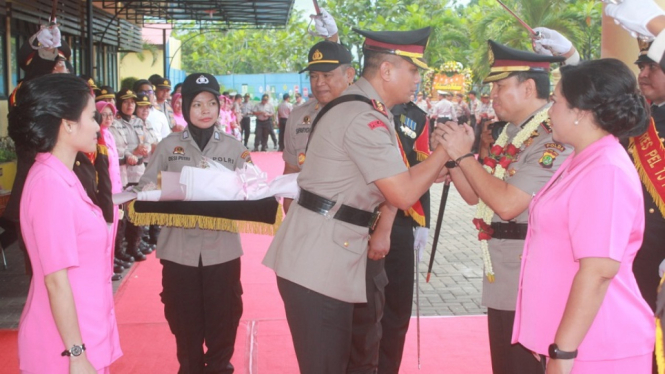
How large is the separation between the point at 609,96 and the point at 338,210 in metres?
1.18

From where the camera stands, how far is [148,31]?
106ft

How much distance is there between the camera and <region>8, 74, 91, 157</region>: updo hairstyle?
99.0 inches

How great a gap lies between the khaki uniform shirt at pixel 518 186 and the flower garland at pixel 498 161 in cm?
2

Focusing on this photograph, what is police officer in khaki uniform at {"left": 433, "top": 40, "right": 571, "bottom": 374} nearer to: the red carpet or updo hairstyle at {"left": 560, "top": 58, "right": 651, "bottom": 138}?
updo hairstyle at {"left": 560, "top": 58, "right": 651, "bottom": 138}

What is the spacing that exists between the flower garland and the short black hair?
0.38ft

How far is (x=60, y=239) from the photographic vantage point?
2.41 metres

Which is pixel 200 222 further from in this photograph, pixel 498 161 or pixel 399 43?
pixel 498 161

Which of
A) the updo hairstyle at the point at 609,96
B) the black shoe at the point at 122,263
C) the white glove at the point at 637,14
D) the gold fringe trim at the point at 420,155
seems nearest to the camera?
the updo hairstyle at the point at 609,96

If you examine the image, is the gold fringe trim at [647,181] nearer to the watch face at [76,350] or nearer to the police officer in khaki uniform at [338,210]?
the police officer in khaki uniform at [338,210]

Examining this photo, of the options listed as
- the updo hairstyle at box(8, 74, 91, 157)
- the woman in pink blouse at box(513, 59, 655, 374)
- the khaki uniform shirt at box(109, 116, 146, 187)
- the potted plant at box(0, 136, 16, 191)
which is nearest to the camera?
the woman in pink blouse at box(513, 59, 655, 374)

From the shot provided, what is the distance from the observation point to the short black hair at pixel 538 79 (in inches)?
132

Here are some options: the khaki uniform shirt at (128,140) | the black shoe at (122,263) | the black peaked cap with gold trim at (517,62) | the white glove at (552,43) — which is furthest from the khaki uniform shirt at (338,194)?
the khaki uniform shirt at (128,140)

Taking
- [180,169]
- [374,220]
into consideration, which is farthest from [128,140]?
[374,220]

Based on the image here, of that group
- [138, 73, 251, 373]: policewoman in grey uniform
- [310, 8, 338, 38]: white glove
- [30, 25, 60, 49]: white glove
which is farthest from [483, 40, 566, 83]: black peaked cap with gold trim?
[30, 25, 60, 49]: white glove
